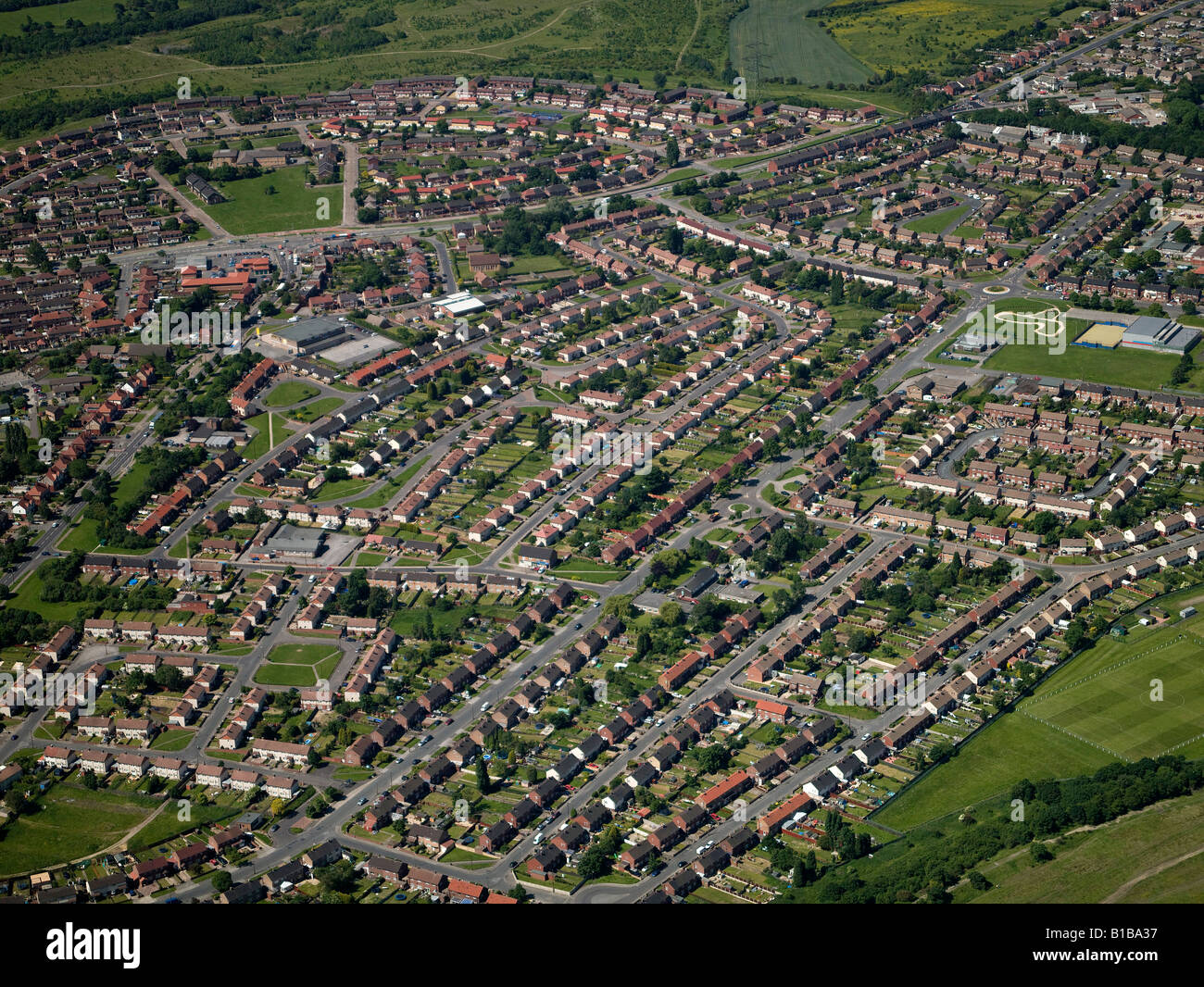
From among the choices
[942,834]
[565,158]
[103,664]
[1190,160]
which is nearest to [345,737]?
[103,664]

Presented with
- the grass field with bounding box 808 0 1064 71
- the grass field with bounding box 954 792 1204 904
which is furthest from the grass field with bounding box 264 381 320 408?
the grass field with bounding box 808 0 1064 71

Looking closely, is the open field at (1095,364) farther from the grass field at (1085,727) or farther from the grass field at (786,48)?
the grass field at (786,48)

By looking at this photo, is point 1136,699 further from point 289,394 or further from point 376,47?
point 376,47

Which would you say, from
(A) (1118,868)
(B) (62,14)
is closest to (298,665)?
(A) (1118,868)

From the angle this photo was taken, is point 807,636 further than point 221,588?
No

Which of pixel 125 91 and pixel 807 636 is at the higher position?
pixel 125 91

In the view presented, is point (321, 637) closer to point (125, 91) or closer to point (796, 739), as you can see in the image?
point (796, 739)
